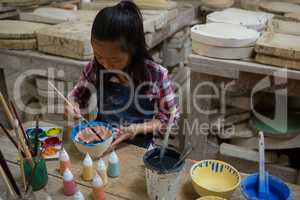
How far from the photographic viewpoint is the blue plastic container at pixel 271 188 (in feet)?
3.17

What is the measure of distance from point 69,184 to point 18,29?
1.41m

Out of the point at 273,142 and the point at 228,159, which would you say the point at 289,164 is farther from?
the point at 228,159

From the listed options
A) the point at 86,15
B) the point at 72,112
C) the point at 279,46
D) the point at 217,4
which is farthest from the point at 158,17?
the point at 72,112

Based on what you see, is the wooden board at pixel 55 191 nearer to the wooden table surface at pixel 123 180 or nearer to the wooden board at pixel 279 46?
the wooden table surface at pixel 123 180

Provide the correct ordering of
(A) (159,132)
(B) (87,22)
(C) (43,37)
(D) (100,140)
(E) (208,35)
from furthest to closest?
1. (B) (87,22)
2. (C) (43,37)
3. (E) (208,35)
4. (A) (159,132)
5. (D) (100,140)

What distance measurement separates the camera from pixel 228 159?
2.10 metres

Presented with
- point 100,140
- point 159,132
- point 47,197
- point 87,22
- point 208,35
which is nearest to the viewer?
point 47,197

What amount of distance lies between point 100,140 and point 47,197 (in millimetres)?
280

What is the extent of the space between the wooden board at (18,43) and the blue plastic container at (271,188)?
1532 millimetres

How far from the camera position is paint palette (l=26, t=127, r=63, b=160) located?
1.17 metres

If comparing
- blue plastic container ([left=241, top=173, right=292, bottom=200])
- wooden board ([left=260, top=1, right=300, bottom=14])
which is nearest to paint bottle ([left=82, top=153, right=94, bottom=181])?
blue plastic container ([left=241, top=173, right=292, bottom=200])

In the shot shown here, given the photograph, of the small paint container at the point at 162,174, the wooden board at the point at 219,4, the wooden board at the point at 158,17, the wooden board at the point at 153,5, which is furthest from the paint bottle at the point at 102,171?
the wooden board at the point at 219,4

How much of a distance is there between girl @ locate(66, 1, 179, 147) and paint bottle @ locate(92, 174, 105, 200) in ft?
0.84

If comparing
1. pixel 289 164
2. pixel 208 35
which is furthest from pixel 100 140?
pixel 289 164
